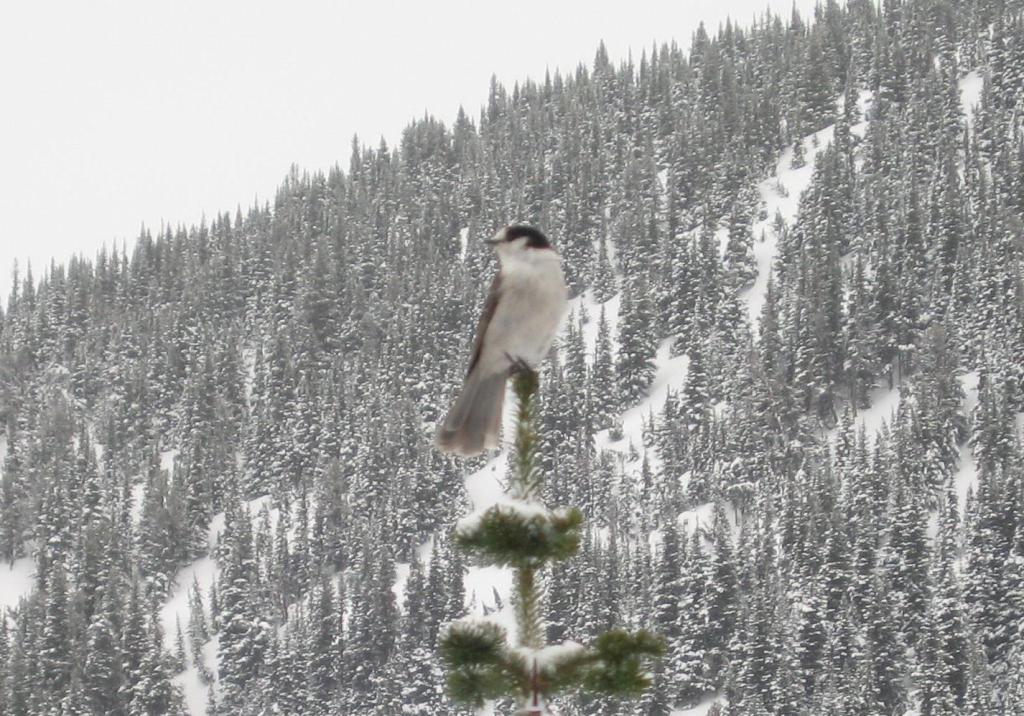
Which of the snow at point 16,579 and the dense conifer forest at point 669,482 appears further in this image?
the snow at point 16,579

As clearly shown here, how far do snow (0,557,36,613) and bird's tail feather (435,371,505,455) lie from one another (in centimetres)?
15695

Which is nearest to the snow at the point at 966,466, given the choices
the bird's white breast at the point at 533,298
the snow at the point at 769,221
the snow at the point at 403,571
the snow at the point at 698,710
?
the snow at the point at 698,710

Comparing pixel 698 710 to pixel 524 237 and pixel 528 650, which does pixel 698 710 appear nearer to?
pixel 524 237

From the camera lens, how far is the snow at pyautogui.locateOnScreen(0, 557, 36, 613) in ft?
512

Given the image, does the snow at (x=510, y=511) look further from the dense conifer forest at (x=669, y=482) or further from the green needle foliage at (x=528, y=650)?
the dense conifer forest at (x=669, y=482)

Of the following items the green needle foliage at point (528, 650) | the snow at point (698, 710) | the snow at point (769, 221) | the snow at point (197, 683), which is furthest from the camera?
the snow at point (769, 221)

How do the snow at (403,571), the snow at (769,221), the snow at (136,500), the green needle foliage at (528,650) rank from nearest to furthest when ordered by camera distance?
the green needle foliage at (528,650) < the snow at (403,571) < the snow at (136,500) < the snow at (769,221)

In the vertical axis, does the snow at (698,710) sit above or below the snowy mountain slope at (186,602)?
below

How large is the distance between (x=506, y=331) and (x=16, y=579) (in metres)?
168

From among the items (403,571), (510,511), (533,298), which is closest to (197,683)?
(403,571)

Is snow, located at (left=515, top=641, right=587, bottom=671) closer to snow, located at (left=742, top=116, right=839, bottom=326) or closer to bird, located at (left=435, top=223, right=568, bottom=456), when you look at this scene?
bird, located at (left=435, top=223, right=568, bottom=456)

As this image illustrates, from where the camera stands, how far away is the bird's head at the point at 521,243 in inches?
238

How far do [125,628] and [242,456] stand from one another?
62.9 metres

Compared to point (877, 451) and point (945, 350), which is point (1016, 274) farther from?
point (877, 451)
